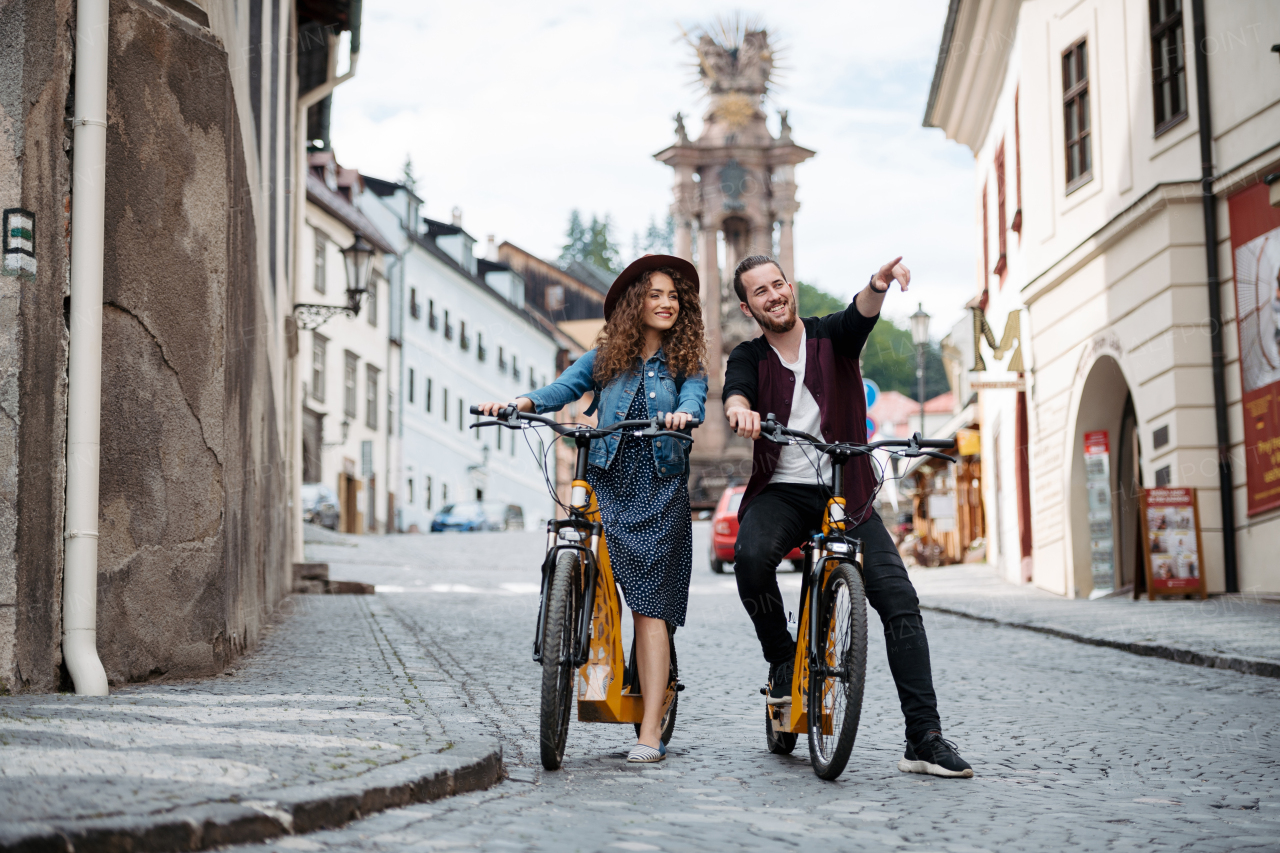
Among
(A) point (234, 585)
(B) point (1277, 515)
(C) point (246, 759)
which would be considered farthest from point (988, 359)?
(C) point (246, 759)

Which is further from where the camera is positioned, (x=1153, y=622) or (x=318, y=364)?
(x=318, y=364)

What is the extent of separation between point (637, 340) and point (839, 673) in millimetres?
1454

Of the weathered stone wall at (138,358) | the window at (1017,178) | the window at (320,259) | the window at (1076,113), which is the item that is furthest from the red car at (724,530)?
the window at (320,259)

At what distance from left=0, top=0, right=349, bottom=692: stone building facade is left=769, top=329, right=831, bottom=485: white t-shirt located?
2.89 m

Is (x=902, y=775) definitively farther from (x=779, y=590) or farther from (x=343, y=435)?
(x=343, y=435)

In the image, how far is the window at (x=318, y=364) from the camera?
148 ft

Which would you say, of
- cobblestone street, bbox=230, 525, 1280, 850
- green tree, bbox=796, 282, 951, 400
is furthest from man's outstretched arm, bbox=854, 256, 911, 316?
green tree, bbox=796, 282, 951, 400

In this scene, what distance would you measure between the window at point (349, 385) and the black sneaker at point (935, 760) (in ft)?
145

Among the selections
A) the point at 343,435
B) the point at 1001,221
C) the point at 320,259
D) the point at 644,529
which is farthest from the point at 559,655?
the point at 343,435

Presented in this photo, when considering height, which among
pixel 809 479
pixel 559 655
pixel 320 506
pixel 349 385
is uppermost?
pixel 349 385

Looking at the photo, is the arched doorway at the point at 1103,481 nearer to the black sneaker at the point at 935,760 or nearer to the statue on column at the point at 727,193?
the black sneaker at the point at 935,760

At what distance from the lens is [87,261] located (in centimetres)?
642

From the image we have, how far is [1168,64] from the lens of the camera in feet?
51.8

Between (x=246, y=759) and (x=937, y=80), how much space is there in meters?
21.3
